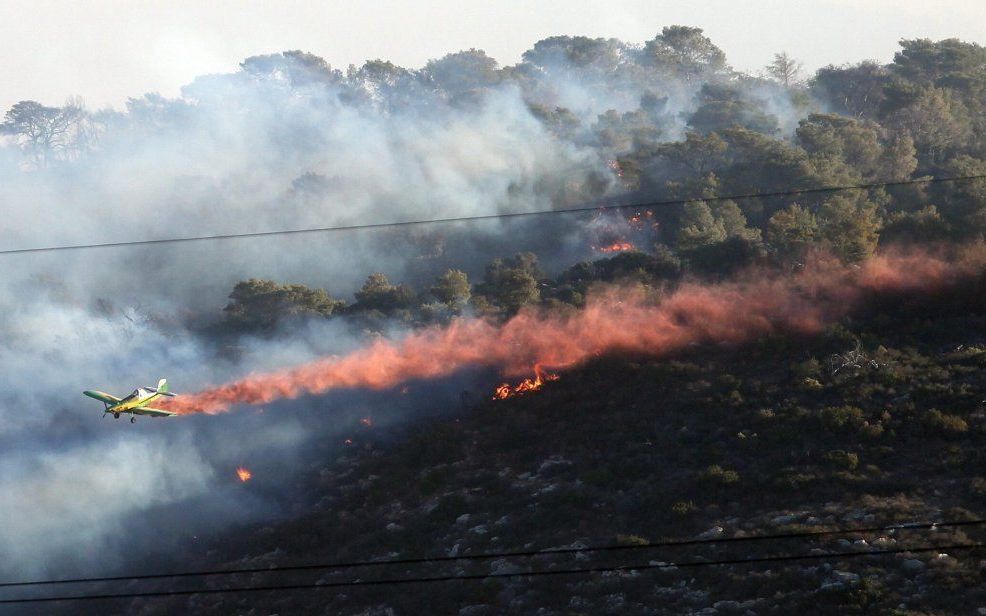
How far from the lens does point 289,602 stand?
5038cm

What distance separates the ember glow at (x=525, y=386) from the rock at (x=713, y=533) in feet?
71.3

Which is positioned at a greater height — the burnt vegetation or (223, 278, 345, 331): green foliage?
(223, 278, 345, 331): green foliage

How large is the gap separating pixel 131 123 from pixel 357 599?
501 feet

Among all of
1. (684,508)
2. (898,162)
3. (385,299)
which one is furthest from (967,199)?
(684,508)

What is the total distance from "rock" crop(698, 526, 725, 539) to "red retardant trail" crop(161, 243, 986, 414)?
71.6 feet

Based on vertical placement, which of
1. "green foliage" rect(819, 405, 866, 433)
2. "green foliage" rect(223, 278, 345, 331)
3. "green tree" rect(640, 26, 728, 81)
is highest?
"green tree" rect(640, 26, 728, 81)

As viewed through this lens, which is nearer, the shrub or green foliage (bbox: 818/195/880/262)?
the shrub

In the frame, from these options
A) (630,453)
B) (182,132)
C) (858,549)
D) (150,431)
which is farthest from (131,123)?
(858,549)

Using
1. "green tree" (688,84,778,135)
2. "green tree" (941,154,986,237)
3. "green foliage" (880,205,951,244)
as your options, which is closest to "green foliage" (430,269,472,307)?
"green foliage" (880,205,951,244)

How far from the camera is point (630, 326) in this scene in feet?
225

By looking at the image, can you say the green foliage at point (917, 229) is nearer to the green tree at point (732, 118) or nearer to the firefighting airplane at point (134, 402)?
the firefighting airplane at point (134, 402)

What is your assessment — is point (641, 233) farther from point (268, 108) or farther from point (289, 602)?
point (268, 108)

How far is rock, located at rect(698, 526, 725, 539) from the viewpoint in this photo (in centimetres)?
4537

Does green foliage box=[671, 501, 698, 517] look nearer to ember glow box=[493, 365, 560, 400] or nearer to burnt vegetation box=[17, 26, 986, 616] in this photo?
burnt vegetation box=[17, 26, 986, 616]
